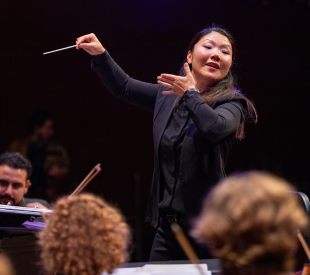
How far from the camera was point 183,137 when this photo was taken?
159 centimetres

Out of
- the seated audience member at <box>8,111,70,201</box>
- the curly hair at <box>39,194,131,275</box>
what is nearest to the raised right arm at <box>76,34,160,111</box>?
the curly hair at <box>39,194,131,275</box>

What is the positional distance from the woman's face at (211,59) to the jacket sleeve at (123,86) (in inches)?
7.8

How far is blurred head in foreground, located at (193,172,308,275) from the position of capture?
658mm

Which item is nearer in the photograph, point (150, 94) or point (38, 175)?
point (150, 94)

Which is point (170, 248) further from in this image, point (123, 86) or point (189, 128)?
point (123, 86)

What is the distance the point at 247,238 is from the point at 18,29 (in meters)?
4.82

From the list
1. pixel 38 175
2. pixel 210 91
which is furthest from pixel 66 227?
pixel 38 175

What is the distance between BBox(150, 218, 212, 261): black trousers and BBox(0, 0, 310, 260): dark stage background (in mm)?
3183

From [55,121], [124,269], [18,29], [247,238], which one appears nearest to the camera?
[247,238]

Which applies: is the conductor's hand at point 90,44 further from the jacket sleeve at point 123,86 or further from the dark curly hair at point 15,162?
the dark curly hair at point 15,162

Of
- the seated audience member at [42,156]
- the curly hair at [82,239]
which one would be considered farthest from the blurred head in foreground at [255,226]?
the seated audience member at [42,156]

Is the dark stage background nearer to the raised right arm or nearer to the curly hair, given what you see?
the raised right arm

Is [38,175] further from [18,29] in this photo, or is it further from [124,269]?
[124,269]

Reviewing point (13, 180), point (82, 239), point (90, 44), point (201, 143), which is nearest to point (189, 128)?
point (201, 143)
